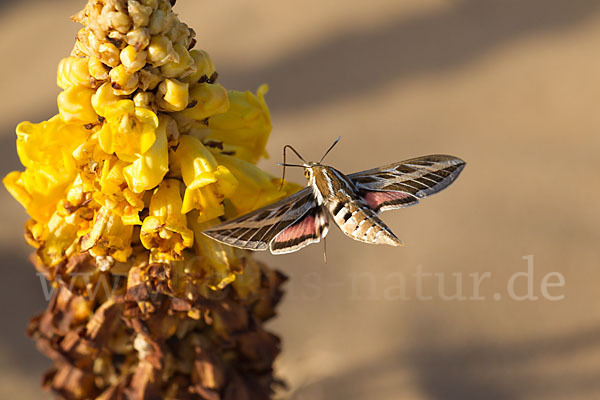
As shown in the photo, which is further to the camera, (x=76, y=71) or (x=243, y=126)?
(x=243, y=126)

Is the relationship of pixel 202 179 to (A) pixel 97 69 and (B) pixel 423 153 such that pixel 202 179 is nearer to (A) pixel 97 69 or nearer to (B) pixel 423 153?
(A) pixel 97 69

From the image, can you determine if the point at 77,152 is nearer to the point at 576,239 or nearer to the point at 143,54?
the point at 143,54

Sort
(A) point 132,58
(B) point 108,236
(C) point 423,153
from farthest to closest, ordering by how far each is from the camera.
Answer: (C) point 423,153 → (B) point 108,236 → (A) point 132,58

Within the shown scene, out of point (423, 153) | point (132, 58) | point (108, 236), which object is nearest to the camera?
point (132, 58)

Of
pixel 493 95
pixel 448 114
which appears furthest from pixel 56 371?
pixel 493 95

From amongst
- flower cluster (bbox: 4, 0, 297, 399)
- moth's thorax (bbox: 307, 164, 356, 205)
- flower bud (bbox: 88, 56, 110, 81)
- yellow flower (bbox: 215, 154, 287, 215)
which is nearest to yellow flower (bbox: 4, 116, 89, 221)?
flower cluster (bbox: 4, 0, 297, 399)

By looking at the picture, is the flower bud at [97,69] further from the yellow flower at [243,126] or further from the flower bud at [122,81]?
the yellow flower at [243,126]

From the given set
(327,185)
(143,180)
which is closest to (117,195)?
(143,180)
